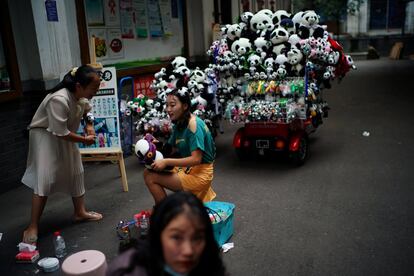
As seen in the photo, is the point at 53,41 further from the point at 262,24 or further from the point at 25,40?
the point at 262,24

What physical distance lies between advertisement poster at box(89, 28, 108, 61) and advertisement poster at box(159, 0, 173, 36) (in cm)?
196

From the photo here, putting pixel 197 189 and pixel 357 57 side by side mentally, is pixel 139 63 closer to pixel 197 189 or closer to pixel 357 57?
pixel 197 189

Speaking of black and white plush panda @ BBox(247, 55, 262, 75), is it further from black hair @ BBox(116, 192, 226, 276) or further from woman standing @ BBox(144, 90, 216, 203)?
black hair @ BBox(116, 192, 226, 276)

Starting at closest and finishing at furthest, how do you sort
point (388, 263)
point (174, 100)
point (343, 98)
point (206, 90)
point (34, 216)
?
point (388, 263) < point (174, 100) < point (34, 216) < point (206, 90) < point (343, 98)

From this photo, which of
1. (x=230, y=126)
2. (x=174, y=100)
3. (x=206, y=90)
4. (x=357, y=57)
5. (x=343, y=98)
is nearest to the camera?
(x=174, y=100)

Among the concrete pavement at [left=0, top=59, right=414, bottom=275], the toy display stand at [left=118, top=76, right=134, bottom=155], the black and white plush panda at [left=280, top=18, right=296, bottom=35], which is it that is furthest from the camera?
the toy display stand at [left=118, top=76, right=134, bottom=155]

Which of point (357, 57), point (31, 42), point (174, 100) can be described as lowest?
point (357, 57)

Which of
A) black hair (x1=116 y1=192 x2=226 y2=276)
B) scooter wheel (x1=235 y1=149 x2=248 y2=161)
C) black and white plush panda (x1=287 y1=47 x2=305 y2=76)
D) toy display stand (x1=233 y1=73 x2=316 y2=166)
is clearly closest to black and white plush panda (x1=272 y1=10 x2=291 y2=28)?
black and white plush panda (x1=287 y1=47 x2=305 y2=76)

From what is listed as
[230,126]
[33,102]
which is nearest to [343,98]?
[230,126]

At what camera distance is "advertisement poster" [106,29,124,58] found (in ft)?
23.2

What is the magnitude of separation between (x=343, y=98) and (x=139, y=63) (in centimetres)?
607

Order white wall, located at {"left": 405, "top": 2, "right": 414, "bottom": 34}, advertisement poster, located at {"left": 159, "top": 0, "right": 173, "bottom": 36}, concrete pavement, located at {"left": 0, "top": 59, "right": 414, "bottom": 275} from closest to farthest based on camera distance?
1. concrete pavement, located at {"left": 0, "top": 59, "right": 414, "bottom": 275}
2. advertisement poster, located at {"left": 159, "top": 0, "right": 173, "bottom": 36}
3. white wall, located at {"left": 405, "top": 2, "right": 414, "bottom": 34}

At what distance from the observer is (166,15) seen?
8.62 meters

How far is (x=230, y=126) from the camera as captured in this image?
867 centimetres
